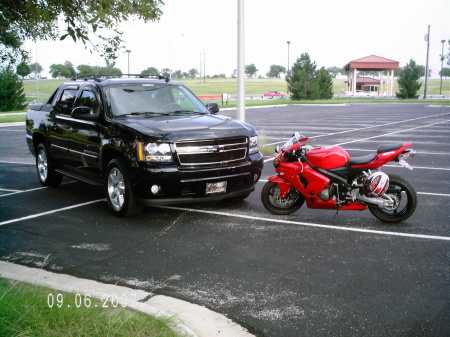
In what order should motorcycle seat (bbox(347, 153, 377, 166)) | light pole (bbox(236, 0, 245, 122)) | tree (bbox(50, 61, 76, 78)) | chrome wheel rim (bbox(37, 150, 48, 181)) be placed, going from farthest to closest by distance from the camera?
tree (bbox(50, 61, 76, 78)), light pole (bbox(236, 0, 245, 122)), chrome wheel rim (bbox(37, 150, 48, 181)), motorcycle seat (bbox(347, 153, 377, 166))

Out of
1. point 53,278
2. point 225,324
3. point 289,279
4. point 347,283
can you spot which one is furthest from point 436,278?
point 53,278

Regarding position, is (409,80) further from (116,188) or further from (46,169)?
(116,188)

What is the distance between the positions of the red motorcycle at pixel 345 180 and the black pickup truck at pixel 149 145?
27.9 inches

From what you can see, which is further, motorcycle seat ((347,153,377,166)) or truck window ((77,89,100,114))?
truck window ((77,89,100,114))

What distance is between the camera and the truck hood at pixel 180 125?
23.3ft

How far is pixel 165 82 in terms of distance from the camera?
8867 mm

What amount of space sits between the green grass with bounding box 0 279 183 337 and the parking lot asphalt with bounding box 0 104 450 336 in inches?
33.4

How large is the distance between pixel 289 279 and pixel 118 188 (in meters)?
3.34

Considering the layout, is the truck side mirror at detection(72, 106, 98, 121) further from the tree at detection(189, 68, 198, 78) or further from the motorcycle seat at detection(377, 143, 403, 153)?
the tree at detection(189, 68, 198, 78)

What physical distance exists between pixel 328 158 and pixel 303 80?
52.7 metres

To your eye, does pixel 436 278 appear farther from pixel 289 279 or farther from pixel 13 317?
pixel 13 317

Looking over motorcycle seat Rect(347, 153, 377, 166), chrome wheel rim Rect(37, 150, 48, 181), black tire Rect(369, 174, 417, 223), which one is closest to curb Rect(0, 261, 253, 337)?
motorcycle seat Rect(347, 153, 377, 166)

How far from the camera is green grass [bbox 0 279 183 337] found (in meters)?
3.45

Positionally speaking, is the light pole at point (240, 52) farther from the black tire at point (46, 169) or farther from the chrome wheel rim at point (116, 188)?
the chrome wheel rim at point (116, 188)
